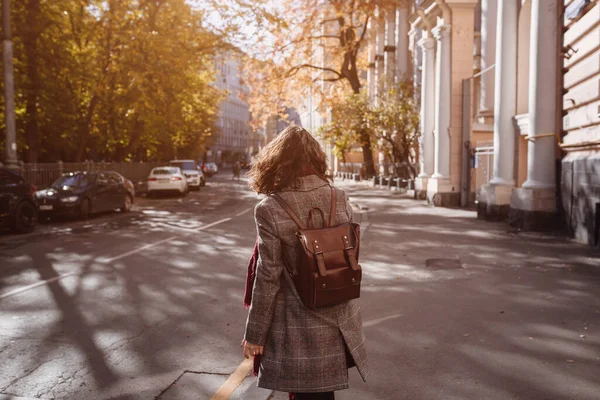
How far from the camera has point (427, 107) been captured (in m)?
→ 25.1

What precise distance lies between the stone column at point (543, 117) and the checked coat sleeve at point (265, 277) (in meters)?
11.8

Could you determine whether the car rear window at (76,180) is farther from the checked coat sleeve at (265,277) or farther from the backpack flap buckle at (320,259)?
the backpack flap buckle at (320,259)

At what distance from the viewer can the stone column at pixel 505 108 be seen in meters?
16.2

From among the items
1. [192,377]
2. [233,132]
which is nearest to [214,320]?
[192,377]

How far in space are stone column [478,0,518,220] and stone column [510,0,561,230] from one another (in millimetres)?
2383

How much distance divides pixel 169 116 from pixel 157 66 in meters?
4.92

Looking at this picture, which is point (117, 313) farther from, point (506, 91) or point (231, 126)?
point (231, 126)

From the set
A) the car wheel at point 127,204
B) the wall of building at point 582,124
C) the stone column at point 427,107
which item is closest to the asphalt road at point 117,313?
the wall of building at point 582,124

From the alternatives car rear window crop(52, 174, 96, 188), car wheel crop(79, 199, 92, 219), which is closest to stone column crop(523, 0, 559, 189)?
car wheel crop(79, 199, 92, 219)

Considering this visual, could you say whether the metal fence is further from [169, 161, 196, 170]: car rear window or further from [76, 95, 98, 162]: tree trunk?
[169, 161, 196, 170]: car rear window

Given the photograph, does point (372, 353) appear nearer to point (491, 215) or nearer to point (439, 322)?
point (439, 322)

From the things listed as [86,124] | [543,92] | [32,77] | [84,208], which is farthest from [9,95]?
[543,92]

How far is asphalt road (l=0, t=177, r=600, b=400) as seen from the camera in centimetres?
464

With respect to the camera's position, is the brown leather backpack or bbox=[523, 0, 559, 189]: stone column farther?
bbox=[523, 0, 559, 189]: stone column
